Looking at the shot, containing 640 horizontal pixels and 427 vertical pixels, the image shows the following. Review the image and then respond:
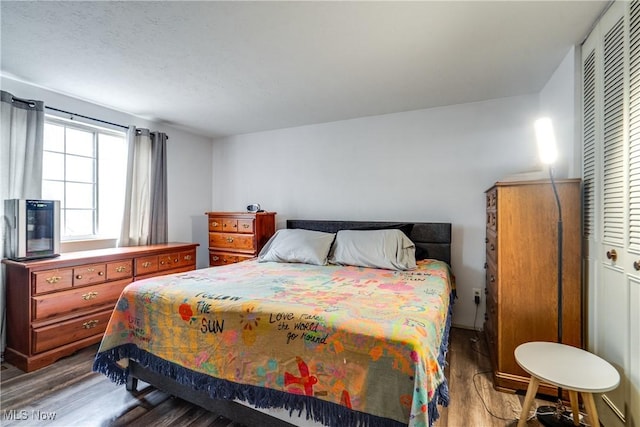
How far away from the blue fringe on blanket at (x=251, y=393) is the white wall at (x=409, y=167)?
5.96ft

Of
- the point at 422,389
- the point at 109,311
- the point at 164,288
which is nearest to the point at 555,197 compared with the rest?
the point at 422,389

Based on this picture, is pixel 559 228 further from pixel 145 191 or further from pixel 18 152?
pixel 18 152

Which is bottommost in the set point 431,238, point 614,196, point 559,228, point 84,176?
point 431,238

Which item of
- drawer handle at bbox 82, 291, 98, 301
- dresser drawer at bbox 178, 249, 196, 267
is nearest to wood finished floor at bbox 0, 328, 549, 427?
drawer handle at bbox 82, 291, 98, 301

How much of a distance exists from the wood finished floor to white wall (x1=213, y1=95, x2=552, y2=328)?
119cm

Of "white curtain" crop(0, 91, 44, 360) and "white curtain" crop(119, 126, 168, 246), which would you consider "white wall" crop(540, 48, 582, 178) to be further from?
"white curtain" crop(0, 91, 44, 360)

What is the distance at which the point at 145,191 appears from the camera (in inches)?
136

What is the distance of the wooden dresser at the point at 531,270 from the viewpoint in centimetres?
182

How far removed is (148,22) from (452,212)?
9.85ft

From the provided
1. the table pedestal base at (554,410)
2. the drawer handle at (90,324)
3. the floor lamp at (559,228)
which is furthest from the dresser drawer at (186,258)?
the floor lamp at (559,228)

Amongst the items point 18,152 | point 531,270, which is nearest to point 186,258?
point 18,152

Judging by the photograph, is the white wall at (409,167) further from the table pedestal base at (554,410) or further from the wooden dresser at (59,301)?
the wooden dresser at (59,301)

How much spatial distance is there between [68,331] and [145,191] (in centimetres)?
164

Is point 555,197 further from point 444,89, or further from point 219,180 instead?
point 219,180
